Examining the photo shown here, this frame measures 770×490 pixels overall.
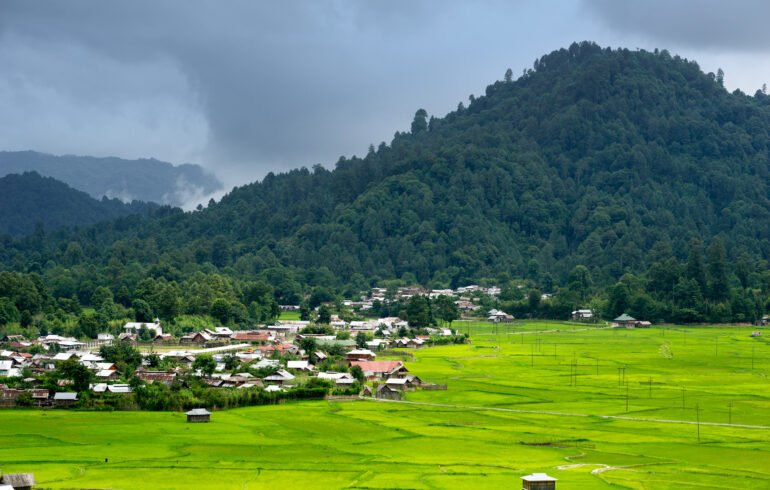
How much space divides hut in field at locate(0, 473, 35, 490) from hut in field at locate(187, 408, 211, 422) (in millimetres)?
18943

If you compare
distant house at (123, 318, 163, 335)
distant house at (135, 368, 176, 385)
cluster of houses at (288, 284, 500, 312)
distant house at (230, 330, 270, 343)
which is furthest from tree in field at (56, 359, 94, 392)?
cluster of houses at (288, 284, 500, 312)

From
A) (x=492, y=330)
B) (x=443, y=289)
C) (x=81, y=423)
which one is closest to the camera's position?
A: (x=81, y=423)

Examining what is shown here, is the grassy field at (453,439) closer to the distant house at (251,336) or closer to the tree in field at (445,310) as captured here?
the distant house at (251,336)

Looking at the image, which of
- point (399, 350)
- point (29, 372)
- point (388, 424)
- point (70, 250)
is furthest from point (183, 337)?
point (70, 250)

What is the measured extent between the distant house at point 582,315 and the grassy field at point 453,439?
225ft

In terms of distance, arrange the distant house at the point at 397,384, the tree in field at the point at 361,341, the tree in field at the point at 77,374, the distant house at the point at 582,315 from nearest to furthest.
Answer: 1. the tree in field at the point at 77,374
2. the distant house at the point at 397,384
3. the tree in field at the point at 361,341
4. the distant house at the point at 582,315

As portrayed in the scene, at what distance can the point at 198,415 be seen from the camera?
58.5 metres

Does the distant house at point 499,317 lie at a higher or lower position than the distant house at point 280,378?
higher

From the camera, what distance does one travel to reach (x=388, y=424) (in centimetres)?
5803

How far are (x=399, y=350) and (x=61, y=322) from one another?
3475 centimetres

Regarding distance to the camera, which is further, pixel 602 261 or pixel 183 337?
pixel 602 261

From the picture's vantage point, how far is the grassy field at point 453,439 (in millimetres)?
44031

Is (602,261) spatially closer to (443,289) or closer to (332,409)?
(443,289)

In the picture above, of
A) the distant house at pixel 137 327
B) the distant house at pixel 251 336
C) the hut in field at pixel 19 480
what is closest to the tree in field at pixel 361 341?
the distant house at pixel 251 336
